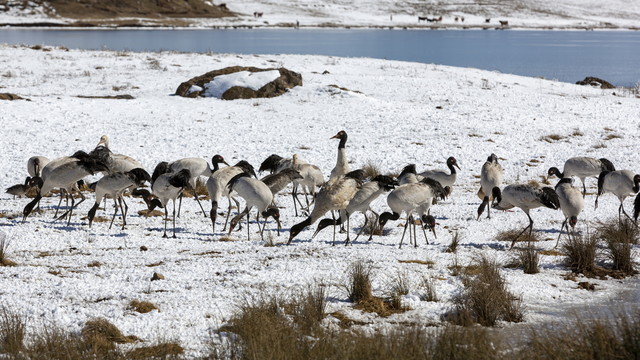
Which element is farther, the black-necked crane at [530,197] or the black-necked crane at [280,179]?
the black-necked crane at [280,179]

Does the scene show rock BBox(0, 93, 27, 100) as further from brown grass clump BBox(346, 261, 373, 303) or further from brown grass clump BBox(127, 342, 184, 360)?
brown grass clump BBox(127, 342, 184, 360)

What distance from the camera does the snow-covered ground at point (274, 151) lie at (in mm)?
8023

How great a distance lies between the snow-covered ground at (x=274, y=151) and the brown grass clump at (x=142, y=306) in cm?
10

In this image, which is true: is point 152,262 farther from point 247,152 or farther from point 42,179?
point 247,152

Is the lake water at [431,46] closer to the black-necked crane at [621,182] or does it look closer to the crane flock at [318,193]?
the black-necked crane at [621,182]

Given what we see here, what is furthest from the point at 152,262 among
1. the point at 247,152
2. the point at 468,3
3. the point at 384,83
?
the point at 468,3

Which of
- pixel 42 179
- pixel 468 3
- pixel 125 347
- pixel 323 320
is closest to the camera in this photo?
pixel 125 347

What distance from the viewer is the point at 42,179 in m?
12.9

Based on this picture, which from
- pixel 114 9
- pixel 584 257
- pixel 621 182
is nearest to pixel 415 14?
pixel 114 9

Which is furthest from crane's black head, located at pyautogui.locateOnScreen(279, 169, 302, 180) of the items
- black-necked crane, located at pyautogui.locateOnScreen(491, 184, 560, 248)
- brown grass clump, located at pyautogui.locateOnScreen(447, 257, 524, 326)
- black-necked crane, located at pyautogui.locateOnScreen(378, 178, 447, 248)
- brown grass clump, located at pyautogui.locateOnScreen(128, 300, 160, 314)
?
brown grass clump, located at pyautogui.locateOnScreen(128, 300, 160, 314)

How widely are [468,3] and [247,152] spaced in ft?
370

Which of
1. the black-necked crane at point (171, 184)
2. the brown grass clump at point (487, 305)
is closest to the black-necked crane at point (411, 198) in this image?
the brown grass clump at point (487, 305)

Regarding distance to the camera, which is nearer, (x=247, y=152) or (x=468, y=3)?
(x=247, y=152)

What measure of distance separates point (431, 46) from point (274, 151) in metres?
46.7
